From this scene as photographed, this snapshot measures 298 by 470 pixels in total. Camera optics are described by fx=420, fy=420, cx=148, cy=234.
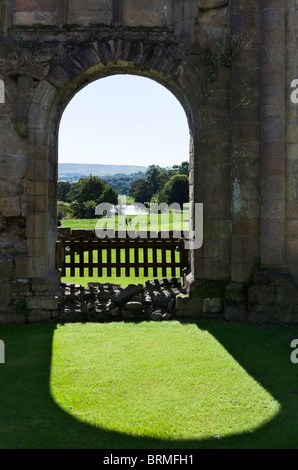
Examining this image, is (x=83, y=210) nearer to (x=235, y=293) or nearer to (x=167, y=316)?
(x=167, y=316)

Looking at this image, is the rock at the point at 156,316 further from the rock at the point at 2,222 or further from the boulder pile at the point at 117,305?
the rock at the point at 2,222

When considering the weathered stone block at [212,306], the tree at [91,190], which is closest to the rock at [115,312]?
the weathered stone block at [212,306]

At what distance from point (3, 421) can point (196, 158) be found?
4981mm

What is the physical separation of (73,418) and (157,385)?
3.40 feet

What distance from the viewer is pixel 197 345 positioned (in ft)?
18.7

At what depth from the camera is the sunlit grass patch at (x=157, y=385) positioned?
3596 mm

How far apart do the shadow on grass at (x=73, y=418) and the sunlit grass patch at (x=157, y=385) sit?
0.10 meters

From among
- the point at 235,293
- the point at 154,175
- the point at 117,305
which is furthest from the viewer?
the point at 154,175

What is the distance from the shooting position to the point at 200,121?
7.10 meters

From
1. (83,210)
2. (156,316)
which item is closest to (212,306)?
(156,316)

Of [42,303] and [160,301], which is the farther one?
[160,301]

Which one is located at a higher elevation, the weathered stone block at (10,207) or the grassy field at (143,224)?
the weathered stone block at (10,207)

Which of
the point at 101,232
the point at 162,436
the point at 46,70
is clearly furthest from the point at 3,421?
the point at 101,232

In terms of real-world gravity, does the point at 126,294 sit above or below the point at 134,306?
above
